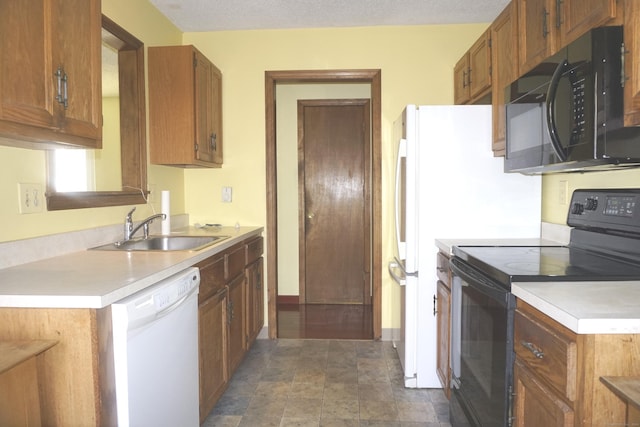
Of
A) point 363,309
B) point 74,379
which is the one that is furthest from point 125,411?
point 363,309

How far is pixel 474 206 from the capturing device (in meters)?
2.41

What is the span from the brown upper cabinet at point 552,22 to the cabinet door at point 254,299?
6.50 ft

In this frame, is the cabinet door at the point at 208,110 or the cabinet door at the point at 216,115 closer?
the cabinet door at the point at 208,110

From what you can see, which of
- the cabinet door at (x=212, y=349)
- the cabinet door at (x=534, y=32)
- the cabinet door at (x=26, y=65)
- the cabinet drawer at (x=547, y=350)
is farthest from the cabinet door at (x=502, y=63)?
the cabinet door at (x=26, y=65)

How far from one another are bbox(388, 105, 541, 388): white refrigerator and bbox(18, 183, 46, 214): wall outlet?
177 centimetres

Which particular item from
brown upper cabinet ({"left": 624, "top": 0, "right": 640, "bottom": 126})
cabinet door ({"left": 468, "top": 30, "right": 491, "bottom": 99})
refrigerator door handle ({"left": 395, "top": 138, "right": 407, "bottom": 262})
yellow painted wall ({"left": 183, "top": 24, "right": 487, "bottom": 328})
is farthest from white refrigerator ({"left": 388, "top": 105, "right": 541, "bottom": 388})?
brown upper cabinet ({"left": 624, "top": 0, "right": 640, "bottom": 126})

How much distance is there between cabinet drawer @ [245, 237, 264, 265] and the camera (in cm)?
287

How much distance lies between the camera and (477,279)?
162cm

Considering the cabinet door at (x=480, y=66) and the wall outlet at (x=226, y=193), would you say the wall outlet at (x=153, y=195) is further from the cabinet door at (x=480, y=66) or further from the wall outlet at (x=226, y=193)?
the cabinet door at (x=480, y=66)

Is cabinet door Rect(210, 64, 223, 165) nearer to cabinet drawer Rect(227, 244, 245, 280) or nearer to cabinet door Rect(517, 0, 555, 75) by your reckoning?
cabinet drawer Rect(227, 244, 245, 280)

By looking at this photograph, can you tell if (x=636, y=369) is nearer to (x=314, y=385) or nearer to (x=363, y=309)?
(x=314, y=385)

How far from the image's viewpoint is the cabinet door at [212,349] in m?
2.00

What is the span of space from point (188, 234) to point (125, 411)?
148 cm

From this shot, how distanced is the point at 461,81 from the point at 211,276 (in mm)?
2128
